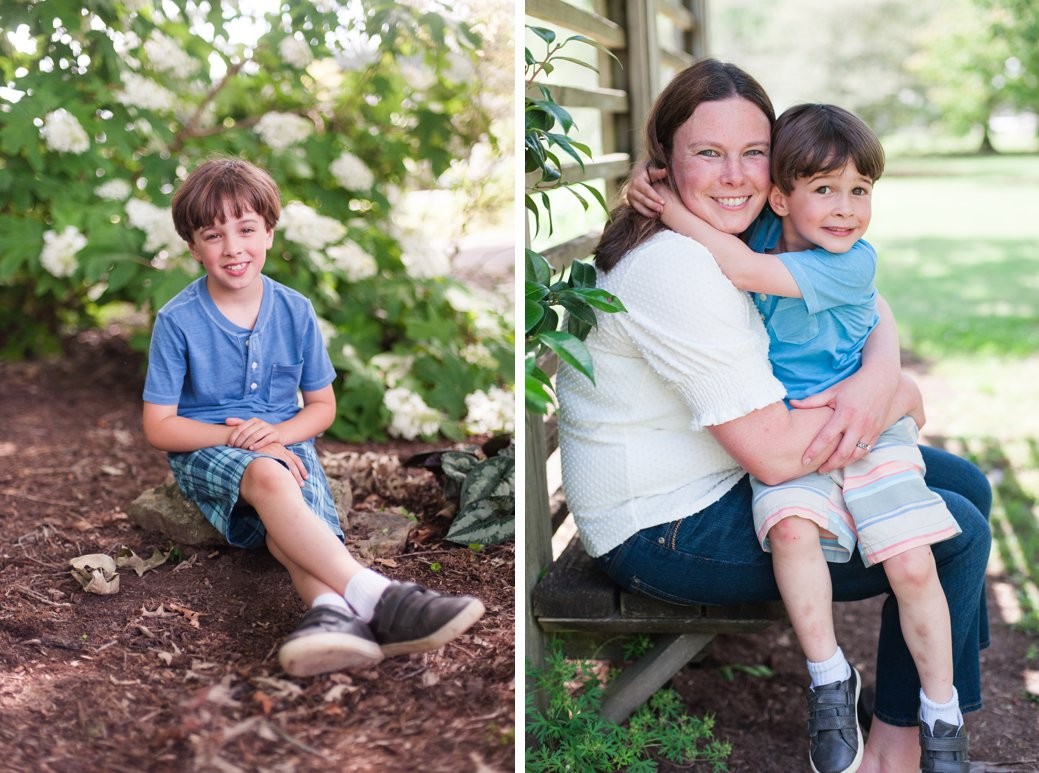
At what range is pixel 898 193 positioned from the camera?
18.8 metres

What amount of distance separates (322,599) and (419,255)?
2.02 metres

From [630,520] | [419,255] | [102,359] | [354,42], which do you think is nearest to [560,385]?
[630,520]

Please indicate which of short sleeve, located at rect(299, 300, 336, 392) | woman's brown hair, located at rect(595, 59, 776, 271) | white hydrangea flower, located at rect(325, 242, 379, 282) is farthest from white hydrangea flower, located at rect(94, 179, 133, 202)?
woman's brown hair, located at rect(595, 59, 776, 271)

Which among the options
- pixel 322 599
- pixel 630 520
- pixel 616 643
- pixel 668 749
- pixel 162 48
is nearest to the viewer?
pixel 322 599

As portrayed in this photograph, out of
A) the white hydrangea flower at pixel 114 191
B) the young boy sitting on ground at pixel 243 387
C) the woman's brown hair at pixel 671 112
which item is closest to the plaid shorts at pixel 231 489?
the young boy sitting on ground at pixel 243 387

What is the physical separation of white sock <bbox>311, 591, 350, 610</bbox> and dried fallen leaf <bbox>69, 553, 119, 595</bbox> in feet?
1.92

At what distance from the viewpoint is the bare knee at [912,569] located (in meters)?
2.09

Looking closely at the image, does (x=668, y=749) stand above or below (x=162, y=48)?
below

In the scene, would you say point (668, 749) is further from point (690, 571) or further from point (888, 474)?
point (888, 474)

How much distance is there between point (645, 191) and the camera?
221 centimetres

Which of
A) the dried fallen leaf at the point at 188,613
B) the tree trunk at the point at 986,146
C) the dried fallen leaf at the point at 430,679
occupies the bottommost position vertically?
the dried fallen leaf at the point at 430,679

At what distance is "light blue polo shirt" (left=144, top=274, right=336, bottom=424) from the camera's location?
2.40 meters

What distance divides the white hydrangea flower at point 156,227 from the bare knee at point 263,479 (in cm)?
137

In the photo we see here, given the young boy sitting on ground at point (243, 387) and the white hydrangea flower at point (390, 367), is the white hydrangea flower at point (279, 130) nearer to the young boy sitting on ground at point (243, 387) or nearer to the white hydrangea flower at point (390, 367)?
the white hydrangea flower at point (390, 367)
